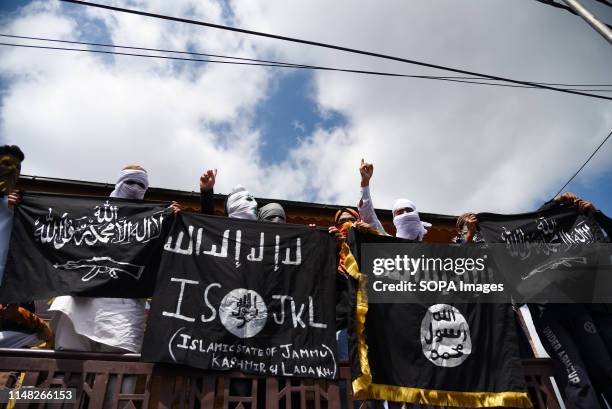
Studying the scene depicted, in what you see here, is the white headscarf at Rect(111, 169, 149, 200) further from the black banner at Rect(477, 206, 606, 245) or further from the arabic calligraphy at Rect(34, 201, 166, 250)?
the black banner at Rect(477, 206, 606, 245)

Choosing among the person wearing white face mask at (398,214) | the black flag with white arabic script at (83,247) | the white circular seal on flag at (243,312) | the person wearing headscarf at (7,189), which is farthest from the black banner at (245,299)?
the person wearing headscarf at (7,189)

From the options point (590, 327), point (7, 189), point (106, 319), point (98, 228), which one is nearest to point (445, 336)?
point (590, 327)

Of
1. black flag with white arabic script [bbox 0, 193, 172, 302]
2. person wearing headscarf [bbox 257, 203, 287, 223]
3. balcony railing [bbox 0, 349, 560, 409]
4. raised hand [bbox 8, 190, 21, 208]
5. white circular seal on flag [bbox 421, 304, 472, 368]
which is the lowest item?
balcony railing [bbox 0, 349, 560, 409]

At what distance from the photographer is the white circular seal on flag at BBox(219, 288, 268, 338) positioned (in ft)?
11.7

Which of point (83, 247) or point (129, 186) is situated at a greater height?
point (129, 186)

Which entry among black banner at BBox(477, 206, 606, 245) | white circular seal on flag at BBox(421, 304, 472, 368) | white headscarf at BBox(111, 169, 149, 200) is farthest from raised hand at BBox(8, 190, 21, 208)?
black banner at BBox(477, 206, 606, 245)

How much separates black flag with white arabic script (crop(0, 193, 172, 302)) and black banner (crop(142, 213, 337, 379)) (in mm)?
236

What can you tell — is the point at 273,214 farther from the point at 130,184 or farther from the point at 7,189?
the point at 7,189

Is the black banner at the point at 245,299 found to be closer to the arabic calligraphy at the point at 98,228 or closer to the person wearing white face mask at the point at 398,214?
the arabic calligraphy at the point at 98,228

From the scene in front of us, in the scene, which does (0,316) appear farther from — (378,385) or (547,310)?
(547,310)

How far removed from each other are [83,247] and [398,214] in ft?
11.1

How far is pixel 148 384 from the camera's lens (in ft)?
10.4

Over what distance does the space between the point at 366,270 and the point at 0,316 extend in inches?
124

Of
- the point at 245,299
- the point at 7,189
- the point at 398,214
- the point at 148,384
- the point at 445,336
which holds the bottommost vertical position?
the point at 148,384
